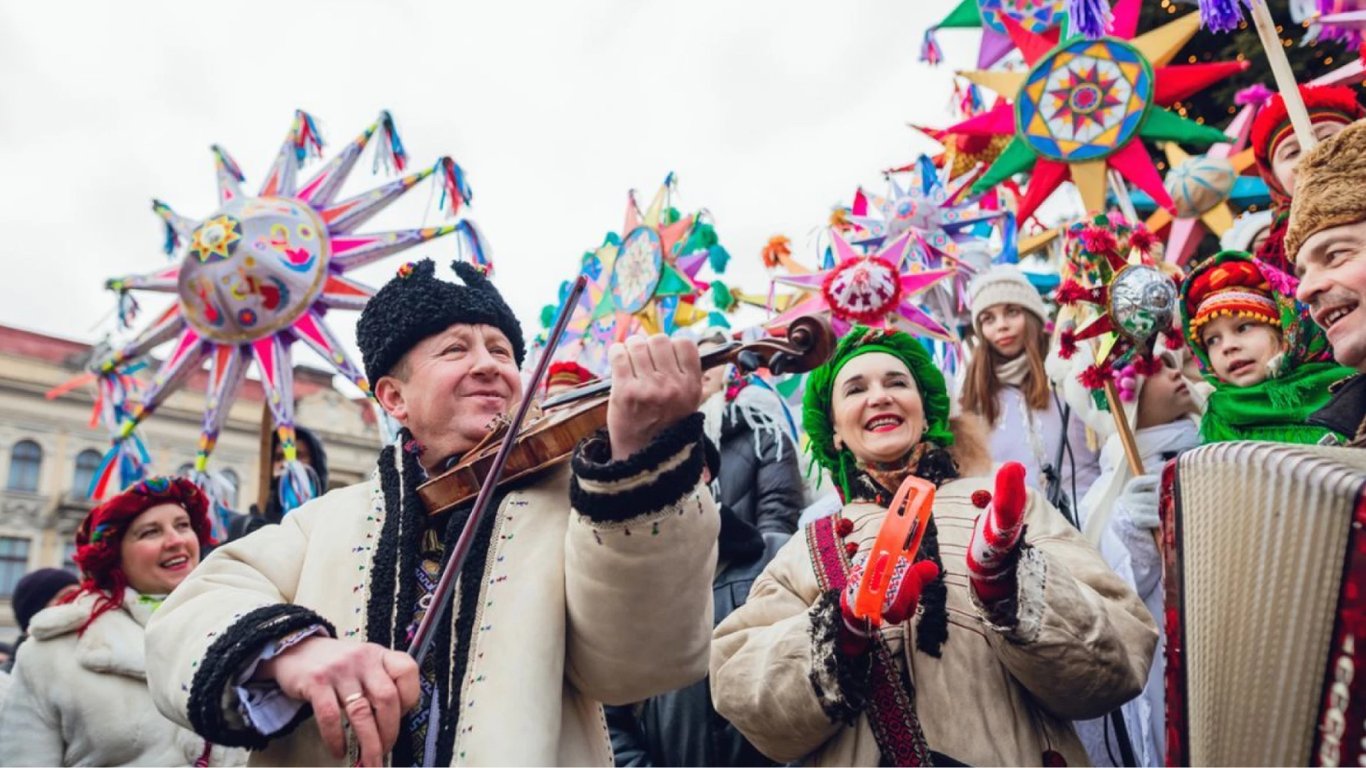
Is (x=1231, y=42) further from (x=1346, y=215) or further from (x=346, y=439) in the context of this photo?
(x=346, y=439)

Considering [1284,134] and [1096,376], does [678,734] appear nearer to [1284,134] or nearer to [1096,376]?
[1096,376]

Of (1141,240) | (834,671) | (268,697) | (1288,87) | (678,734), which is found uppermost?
(1288,87)

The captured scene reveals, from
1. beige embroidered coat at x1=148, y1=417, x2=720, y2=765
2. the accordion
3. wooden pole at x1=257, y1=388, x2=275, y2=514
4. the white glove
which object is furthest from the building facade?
the accordion

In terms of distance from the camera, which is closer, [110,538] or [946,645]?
[946,645]

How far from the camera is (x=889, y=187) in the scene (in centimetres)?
905

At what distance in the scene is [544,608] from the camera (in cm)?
208

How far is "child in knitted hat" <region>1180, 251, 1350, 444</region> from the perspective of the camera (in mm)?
3309

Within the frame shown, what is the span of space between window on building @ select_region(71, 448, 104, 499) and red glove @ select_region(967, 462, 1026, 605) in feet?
115

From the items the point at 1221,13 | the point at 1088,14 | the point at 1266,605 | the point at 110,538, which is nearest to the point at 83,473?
the point at 110,538

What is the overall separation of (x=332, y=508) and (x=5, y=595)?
34.8 meters

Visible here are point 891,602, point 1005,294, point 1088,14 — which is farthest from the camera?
point 1088,14

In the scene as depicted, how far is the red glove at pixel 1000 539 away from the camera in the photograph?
2223mm

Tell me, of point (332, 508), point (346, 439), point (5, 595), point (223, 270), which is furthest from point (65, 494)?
point (332, 508)

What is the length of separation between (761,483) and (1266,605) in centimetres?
347
